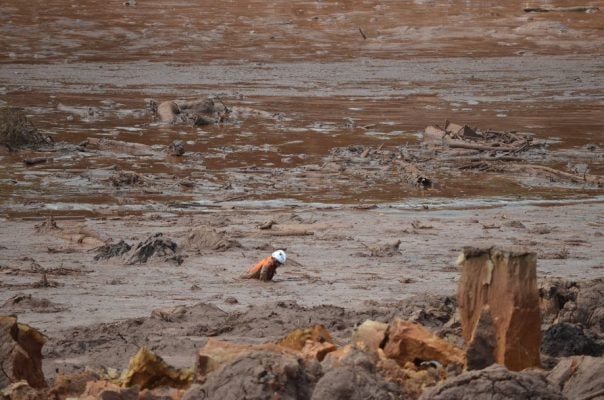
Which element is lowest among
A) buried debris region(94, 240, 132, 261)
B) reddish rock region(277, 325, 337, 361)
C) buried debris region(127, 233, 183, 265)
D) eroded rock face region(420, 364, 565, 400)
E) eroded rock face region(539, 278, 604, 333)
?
buried debris region(94, 240, 132, 261)

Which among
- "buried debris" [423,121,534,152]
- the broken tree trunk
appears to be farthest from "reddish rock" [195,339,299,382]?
"buried debris" [423,121,534,152]

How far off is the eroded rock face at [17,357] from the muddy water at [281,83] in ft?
23.1

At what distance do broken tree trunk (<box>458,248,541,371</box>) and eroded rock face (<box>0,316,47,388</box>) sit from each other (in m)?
2.00

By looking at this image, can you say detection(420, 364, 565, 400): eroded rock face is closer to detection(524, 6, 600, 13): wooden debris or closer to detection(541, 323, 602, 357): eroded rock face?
detection(541, 323, 602, 357): eroded rock face

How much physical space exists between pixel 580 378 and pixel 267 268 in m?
3.89

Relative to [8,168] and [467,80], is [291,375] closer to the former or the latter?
[8,168]

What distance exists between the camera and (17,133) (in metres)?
16.6

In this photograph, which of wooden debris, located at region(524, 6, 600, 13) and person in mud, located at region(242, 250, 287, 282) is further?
wooden debris, located at region(524, 6, 600, 13)

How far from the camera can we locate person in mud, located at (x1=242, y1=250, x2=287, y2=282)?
8797 mm

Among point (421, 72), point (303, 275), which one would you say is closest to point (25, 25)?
point (421, 72)

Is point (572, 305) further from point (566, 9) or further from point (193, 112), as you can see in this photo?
point (566, 9)

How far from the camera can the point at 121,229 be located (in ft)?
37.6

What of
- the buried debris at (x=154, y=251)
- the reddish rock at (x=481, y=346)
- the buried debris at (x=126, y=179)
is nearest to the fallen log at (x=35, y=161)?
the buried debris at (x=126, y=179)

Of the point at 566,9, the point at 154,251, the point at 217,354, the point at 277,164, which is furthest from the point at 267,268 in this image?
the point at 566,9
